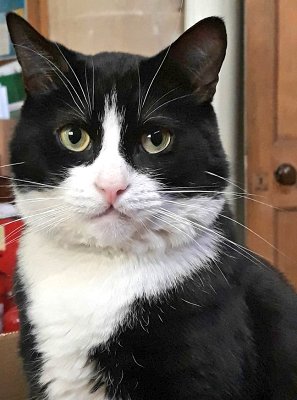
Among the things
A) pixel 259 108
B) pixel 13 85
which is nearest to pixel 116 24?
pixel 13 85

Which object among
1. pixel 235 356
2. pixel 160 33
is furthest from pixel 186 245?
pixel 160 33

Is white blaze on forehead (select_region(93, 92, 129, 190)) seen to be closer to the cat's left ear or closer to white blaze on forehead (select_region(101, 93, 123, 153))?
white blaze on forehead (select_region(101, 93, 123, 153))

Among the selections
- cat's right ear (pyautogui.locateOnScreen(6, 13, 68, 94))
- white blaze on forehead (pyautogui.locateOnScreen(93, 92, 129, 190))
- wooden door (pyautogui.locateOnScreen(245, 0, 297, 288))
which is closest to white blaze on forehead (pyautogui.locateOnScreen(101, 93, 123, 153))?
white blaze on forehead (pyautogui.locateOnScreen(93, 92, 129, 190))

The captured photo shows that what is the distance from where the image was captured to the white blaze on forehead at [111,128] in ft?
2.58

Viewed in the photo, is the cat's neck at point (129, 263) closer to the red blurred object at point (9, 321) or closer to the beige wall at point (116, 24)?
the red blurred object at point (9, 321)

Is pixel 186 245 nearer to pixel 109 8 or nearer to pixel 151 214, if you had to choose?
pixel 151 214

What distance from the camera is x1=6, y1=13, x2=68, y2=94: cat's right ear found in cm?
83

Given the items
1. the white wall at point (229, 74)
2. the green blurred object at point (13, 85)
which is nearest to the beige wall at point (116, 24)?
the white wall at point (229, 74)

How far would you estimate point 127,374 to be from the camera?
2.56 ft

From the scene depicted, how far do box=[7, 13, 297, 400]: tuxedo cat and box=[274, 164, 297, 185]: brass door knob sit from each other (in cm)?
107

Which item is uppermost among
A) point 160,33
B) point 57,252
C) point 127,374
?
point 160,33

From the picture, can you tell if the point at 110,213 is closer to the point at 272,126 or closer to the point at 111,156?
the point at 111,156

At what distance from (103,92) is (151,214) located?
0.65ft

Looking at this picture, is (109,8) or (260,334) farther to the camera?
(109,8)
